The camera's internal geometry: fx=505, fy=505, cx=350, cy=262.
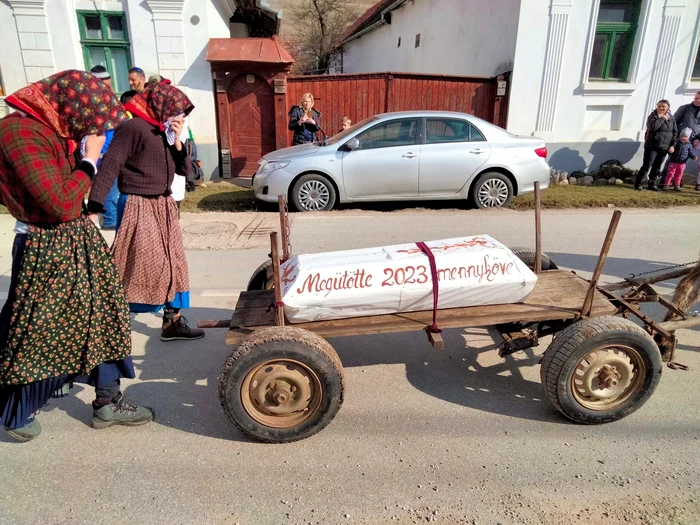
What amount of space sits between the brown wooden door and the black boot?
8424 mm

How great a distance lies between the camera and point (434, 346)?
114 inches

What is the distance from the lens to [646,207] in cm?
935

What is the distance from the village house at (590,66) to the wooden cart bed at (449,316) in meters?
9.90

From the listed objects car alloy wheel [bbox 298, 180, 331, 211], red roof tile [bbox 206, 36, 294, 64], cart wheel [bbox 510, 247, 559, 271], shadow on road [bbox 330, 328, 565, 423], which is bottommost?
shadow on road [bbox 330, 328, 565, 423]

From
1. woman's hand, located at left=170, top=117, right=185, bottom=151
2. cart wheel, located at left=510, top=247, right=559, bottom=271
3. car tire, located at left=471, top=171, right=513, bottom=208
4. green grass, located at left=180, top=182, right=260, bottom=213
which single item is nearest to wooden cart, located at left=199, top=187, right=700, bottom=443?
cart wheel, located at left=510, top=247, right=559, bottom=271

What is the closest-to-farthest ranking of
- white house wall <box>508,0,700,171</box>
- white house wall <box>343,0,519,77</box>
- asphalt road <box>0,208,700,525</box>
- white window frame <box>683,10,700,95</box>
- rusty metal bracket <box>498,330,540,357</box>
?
asphalt road <box>0,208,700,525</box>, rusty metal bracket <box>498,330,540,357</box>, white house wall <box>508,0,700,171</box>, white window frame <box>683,10,700,95</box>, white house wall <box>343,0,519,77</box>

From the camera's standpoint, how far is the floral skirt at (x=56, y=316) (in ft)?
8.29

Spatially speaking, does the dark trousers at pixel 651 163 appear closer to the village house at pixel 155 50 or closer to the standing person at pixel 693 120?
the standing person at pixel 693 120

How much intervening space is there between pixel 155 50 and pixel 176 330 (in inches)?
347

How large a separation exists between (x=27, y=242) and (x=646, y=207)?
990 centimetres

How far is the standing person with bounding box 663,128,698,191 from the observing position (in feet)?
33.7

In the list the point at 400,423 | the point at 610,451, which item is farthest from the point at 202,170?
the point at 610,451

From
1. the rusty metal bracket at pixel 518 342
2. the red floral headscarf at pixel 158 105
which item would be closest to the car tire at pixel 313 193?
the red floral headscarf at pixel 158 105

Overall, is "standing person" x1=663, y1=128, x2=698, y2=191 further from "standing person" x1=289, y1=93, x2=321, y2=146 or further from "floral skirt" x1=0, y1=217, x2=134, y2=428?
"floral skirt" x1=0, y1=217, x2=134, y2=428
